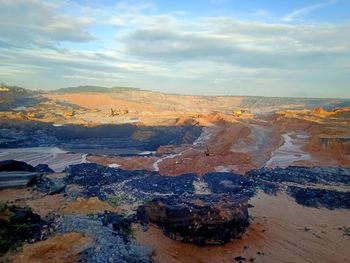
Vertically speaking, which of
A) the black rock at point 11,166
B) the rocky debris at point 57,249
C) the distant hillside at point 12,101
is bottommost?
the distant hillside at point 12,101

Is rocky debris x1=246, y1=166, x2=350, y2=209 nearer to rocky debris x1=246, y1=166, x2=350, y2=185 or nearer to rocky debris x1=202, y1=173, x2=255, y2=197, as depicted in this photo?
rocky debris x1=246, y1=166, x2=350, y2=185

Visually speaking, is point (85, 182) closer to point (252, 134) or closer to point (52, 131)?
point (252, 134)

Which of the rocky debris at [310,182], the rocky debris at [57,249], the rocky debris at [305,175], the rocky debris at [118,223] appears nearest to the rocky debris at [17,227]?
the rocky debris at [57,249]

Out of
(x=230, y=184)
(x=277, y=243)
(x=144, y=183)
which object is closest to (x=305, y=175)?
(x=230, y=184)

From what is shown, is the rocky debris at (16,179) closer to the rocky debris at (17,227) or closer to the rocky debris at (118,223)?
the rocky debris at (17,227)

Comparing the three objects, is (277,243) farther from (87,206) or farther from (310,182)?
(310,182)

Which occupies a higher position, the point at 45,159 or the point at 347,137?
the point at 347,137

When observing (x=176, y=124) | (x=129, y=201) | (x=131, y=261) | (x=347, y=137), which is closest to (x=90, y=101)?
(x=176, y=124)
